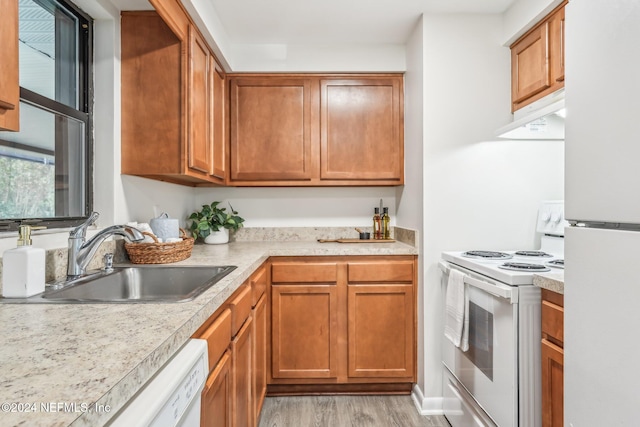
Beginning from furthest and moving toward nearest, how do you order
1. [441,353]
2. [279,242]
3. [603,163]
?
[279,242] → [441,353] → [603,163]

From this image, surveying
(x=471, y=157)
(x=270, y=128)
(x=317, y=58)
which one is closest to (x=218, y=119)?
(x=270, y=128)

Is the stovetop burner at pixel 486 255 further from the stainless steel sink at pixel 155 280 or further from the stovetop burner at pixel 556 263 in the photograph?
the stainless steel sink at pixel 155 280

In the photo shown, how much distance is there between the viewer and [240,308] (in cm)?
156

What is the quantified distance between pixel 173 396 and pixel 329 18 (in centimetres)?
230

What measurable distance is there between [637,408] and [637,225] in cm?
39

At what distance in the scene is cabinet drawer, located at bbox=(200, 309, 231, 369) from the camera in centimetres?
112

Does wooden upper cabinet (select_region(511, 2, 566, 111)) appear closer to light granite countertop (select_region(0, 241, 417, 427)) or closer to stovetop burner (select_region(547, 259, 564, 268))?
stovetop burner (select_region(547, 259, 564, 268))

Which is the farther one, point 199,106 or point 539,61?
point 199,106

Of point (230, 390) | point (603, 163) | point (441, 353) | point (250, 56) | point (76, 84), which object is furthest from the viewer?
point (250, 56)

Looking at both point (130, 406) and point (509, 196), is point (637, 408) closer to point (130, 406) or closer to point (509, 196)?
point (130, 406)

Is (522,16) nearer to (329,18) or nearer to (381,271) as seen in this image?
(329,18)

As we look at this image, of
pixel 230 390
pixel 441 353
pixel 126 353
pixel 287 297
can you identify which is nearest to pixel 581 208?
pixel 126 353

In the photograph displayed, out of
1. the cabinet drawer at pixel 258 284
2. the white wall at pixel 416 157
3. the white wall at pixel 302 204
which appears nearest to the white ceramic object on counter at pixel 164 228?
the cabinet drawer at pixel 258 284

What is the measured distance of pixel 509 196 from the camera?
2291 mm
